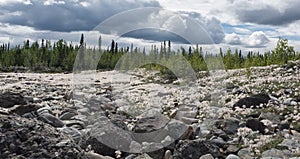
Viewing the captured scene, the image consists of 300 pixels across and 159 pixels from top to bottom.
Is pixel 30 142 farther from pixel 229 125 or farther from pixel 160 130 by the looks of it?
pixel 229 125

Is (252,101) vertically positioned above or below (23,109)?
above

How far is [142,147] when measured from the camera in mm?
9242

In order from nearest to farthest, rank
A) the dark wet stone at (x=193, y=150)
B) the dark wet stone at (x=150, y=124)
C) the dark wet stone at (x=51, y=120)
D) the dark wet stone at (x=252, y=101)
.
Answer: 1. the dark wet stone at (x=193, y=150)
2. the dark wet stone at (x=150, y=124)
3. the dark wet stone at (x=51, y=120)
4. the dark wet stone at (x=252, y=101)

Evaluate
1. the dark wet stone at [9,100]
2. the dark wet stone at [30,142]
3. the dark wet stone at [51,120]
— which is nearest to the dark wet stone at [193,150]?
the dark wet stone at [30,142]

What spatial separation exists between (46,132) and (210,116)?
8161 mm

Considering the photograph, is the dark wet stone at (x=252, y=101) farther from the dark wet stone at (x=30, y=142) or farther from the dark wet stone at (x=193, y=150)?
the dark wet stone at (x=30, y=142)

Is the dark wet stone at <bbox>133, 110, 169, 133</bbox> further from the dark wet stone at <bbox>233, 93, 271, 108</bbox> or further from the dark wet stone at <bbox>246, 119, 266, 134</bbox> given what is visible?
the dark wet stone at <bbox>233, 93, 271, 108</bbox>

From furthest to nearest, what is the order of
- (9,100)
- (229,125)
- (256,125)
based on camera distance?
(9,100) → (229,125) → (256,125)

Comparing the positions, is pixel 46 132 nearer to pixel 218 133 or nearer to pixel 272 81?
pixel 218 133

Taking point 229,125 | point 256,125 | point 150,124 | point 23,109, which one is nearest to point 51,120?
point 23,109

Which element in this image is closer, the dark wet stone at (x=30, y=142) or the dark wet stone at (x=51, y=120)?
the dark wet stone at (x=30, y=142)

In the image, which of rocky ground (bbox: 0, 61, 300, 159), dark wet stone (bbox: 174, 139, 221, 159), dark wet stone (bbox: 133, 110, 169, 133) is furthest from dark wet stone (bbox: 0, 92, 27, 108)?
dark wet stone (bbox: 174, 139, 221, 159)

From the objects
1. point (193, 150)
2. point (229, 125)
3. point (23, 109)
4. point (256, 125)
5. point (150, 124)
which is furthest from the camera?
point (23, 109)

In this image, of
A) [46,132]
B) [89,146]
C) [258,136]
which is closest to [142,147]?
[89,146]
